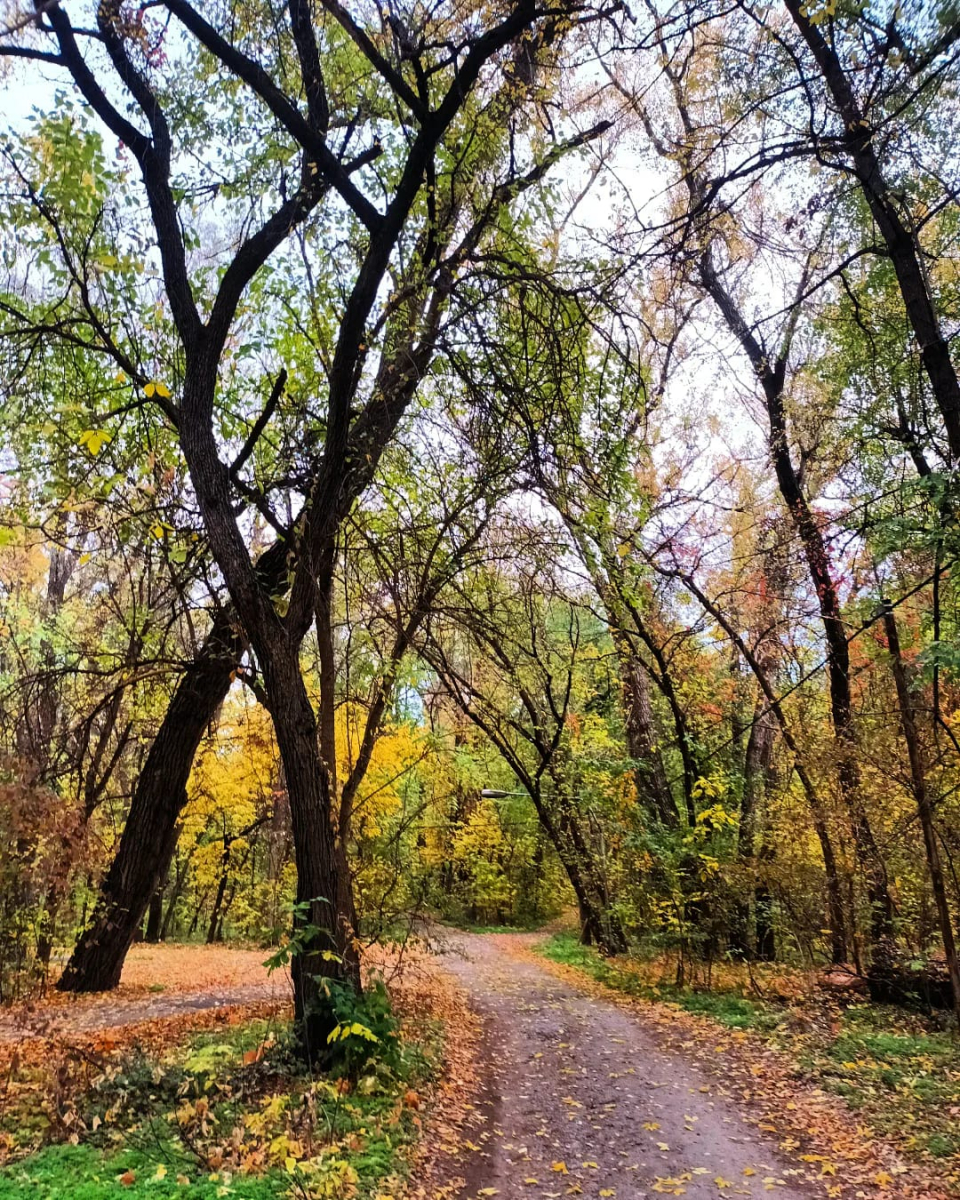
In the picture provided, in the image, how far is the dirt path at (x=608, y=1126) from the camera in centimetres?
429

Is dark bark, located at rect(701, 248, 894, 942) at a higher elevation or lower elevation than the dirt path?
higher

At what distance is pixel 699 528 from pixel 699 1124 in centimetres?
870

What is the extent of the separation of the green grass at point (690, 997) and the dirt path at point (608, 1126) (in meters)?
0.99

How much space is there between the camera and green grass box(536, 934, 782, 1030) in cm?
802

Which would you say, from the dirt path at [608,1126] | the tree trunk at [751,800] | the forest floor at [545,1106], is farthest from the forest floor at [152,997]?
the tree trunk at [751,800]

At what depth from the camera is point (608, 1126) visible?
→ 521 cm

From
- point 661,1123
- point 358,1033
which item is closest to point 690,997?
point 661,1123

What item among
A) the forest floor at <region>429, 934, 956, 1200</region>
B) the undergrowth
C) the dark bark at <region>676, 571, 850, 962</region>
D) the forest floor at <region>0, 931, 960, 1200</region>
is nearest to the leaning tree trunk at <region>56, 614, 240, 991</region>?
the forest floor at <region>0, 931, 960, 1200</region>

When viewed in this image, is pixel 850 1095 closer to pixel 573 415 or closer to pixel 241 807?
pixel 573 415

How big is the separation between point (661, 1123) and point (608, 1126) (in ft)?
1.27

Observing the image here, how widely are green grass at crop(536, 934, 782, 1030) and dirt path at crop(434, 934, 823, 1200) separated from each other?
985 mm

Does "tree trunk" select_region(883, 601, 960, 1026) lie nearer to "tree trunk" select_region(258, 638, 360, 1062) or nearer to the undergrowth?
the undergrowth

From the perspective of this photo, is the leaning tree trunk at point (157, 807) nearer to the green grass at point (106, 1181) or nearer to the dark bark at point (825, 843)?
the green grass at point (106, 1181)

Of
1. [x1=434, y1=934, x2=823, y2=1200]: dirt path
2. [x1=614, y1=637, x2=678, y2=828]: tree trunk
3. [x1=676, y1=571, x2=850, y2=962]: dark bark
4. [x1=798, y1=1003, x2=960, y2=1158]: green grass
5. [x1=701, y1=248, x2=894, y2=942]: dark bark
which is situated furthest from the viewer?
[x1=614, y1=637, x2=678, y2=828]: tree trunk
